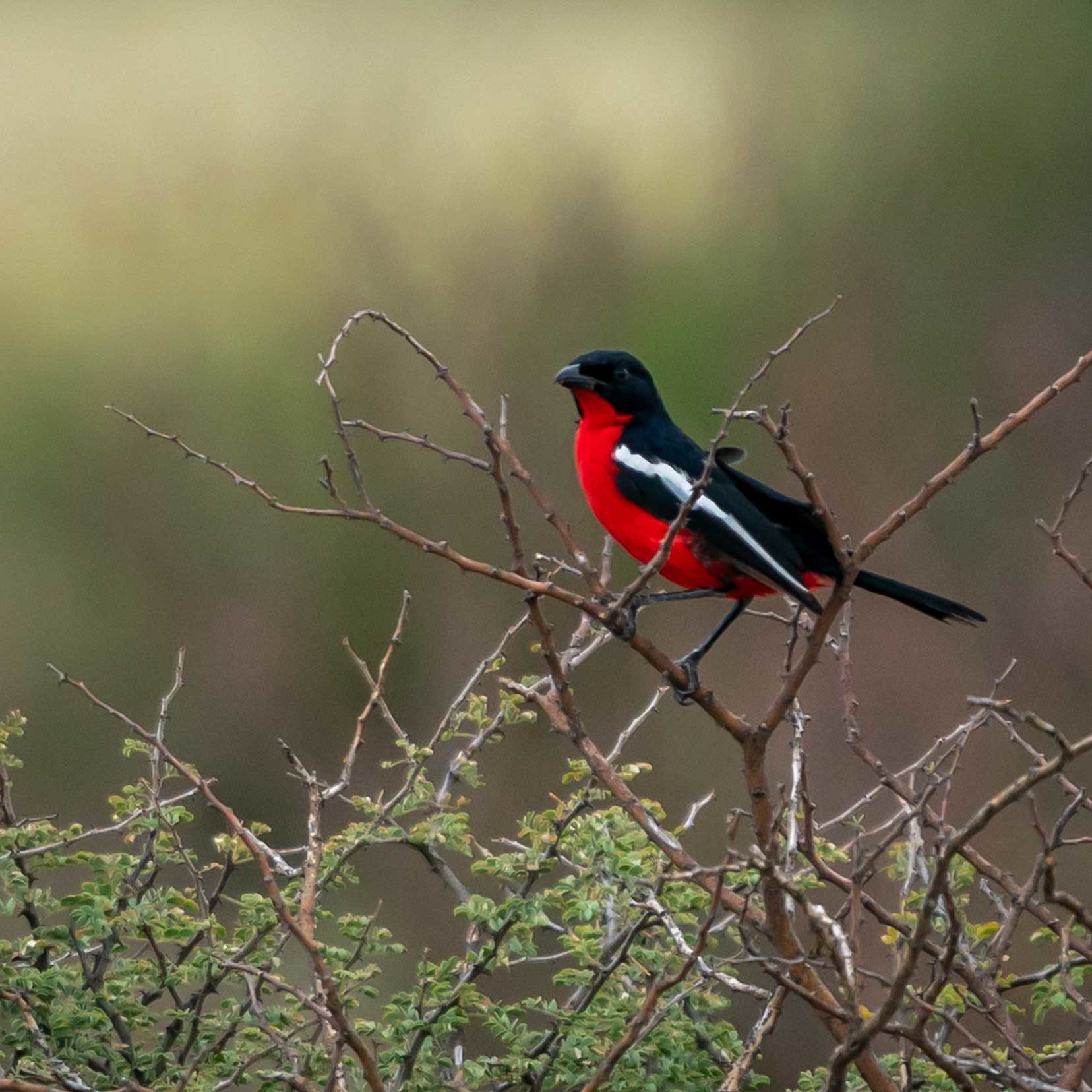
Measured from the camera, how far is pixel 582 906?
1.56 m

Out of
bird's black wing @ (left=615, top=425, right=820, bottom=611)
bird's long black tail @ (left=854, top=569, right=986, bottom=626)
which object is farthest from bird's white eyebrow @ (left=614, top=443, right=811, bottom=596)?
bird's long black tail @ (left=854, top=569, right=986, bottom=626)

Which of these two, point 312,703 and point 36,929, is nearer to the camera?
point 36,929

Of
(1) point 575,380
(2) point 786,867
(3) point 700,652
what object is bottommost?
(2) point 786,867

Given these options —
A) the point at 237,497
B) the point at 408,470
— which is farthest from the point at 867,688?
the point at 237,497

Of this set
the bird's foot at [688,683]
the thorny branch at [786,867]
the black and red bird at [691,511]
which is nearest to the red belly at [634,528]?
the black and red bird at [691,511]

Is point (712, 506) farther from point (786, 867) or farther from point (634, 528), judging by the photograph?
point (786, 867)

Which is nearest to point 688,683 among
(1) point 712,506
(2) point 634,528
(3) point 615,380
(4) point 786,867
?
(4) point 786,867

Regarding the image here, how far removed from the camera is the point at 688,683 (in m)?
1.84

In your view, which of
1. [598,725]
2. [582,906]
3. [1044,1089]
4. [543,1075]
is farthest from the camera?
[598,725]

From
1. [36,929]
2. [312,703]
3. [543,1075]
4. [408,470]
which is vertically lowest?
[36,929]

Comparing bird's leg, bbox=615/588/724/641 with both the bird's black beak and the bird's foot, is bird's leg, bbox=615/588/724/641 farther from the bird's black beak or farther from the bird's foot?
the bird's black beak

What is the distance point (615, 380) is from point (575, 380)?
68 millimetres

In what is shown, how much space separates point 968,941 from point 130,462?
2.90 m

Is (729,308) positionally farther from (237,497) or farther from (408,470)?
(237,497)
